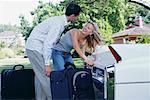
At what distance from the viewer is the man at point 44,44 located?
448 centimetres

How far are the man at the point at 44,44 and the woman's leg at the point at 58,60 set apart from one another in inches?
8.6

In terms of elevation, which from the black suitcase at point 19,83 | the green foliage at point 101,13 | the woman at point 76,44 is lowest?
the black suitcase at point 19,83

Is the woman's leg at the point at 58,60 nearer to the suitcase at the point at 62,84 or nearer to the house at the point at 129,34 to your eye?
the suitcase at the point at 62,84

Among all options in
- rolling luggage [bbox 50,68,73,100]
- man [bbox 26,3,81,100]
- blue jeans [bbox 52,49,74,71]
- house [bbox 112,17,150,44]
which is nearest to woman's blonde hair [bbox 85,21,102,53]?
man [bbox 26,3,81,100]

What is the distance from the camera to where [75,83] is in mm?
4238

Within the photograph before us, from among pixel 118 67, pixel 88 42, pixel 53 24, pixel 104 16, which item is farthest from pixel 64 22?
pixel 104 16

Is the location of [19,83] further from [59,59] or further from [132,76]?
[132,76]

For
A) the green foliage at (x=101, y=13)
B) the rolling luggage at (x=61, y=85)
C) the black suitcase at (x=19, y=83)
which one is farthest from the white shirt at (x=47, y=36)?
the green foliage at (x=101, y=13)

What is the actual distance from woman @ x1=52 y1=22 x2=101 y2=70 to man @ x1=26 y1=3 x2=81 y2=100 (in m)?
0.22

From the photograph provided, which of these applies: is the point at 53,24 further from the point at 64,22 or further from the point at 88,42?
the point at 88,42

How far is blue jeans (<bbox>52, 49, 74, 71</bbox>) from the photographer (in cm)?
503

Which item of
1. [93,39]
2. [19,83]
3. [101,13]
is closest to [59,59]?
[93,39]

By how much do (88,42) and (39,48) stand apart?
0.65 m

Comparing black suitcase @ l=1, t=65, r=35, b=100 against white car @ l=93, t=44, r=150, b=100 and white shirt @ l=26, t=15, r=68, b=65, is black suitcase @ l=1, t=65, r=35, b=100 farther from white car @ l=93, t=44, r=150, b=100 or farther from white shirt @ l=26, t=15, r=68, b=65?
white car @ l=93, t=44, r=150, b=100
